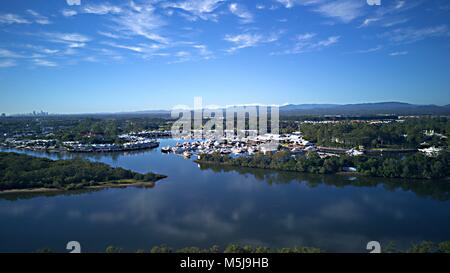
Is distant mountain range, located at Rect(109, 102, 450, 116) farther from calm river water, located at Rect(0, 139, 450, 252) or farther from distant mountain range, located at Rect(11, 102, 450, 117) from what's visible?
calm river water, located at Rect(0, 139, 450, 252)

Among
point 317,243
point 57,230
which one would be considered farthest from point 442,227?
point 57,230

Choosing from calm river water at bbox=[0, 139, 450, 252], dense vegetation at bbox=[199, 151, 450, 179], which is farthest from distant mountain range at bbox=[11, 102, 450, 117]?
calm river water at bbox=[0, 139, 450, 252]

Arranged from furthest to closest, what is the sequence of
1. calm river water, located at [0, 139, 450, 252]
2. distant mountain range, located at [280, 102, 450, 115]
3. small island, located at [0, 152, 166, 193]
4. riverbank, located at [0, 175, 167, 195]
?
distant mountain range, located at [280, 102, 450, 115] → small island, located at [0, 152, 166, 193] → riverbank, located at [0, 175, 167, 195] → calm river water, located at [0, 139, 450, 252]

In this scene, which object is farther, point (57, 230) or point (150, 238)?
point (57, 230)
